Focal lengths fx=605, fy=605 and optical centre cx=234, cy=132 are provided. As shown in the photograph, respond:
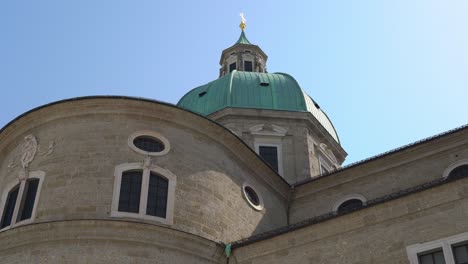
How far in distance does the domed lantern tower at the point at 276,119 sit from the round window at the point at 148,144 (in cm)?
896

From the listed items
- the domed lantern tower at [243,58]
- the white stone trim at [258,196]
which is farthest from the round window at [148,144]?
the domed lantern tower at [243,58]

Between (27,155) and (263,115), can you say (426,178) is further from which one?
(27,155)

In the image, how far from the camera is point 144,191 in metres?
16.5

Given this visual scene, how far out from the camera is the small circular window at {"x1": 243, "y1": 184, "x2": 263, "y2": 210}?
19.2 metres

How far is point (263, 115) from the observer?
27641mm

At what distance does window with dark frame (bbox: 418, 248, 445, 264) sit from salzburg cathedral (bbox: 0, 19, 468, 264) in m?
0.02

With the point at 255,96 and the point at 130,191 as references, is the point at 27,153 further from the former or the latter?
the point at 255,96

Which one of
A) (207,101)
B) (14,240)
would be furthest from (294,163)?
(14,240)

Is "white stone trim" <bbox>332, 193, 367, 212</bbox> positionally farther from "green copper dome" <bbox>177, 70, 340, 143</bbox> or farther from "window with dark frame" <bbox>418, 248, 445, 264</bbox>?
"green copper dome" <bbox>177, 70, 340, 143</bbox>

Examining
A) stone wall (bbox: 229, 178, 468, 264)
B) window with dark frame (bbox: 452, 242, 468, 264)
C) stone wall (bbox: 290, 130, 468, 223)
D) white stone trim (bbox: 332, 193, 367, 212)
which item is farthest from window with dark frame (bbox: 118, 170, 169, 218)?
window with dark frame (bbox: 452, 242, 468, 264)

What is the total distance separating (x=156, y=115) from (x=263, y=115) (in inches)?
401

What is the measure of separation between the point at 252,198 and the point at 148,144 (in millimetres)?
4031

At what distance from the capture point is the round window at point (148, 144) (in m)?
17.6

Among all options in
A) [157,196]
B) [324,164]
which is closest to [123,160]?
[157,196]
